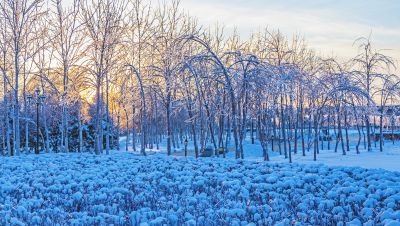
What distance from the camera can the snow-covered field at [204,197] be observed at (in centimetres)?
636

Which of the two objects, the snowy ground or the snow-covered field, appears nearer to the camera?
Result: the snow-covered field

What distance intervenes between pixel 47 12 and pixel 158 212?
20.5 meters

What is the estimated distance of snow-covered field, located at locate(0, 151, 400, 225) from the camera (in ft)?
20.9

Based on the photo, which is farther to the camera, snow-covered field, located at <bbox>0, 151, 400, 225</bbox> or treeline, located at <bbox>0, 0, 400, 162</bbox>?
treeline, located at <bbox>0, 0, 400, 162</bbox>

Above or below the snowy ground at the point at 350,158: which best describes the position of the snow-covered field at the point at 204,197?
above

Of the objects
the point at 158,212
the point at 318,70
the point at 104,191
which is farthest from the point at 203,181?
the point at 318,70

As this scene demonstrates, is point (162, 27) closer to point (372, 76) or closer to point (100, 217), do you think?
point (372, 76)

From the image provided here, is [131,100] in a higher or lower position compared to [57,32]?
lower

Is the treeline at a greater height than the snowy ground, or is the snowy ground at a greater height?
the treeline

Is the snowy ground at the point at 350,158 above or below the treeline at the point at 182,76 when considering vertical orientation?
below

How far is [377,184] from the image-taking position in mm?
8773

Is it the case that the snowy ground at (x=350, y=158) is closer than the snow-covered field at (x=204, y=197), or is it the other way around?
the snow-covered field at (x=204, y=197)

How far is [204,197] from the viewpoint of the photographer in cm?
798

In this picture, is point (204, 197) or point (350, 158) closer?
point (204, 197)
